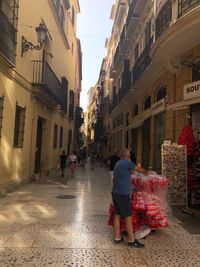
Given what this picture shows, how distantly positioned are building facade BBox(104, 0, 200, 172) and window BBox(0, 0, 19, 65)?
4403 mm

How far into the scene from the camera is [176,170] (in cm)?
902

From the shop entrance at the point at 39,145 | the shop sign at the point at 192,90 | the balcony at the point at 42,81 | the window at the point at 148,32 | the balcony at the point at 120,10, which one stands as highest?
the balcony at the point at 120,10

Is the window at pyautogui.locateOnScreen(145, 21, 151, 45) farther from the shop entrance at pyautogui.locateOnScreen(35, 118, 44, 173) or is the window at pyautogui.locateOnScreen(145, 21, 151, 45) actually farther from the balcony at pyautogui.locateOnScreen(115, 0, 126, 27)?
the balcony at pyautogui.locateOnScreen(115, 0, 126, 27)

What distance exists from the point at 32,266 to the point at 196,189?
5123mm

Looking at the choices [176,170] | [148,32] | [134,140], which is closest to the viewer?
[176,170]

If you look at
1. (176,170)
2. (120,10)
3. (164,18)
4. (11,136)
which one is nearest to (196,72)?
(164,18)

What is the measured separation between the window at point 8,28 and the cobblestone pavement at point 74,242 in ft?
14.9

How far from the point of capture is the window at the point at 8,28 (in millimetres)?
10623

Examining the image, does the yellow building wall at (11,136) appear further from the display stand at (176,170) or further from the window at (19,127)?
the display stand at (176,170)

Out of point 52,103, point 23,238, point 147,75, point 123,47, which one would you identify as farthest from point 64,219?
point 123,47

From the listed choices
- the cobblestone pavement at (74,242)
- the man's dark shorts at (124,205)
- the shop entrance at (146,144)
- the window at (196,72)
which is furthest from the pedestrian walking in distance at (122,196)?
the shop entrance at (146,144)

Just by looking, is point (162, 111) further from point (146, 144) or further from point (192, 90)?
point (146, 144)

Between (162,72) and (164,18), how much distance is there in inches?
92.5

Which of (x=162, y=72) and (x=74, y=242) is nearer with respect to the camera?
(x=74, y=242)
